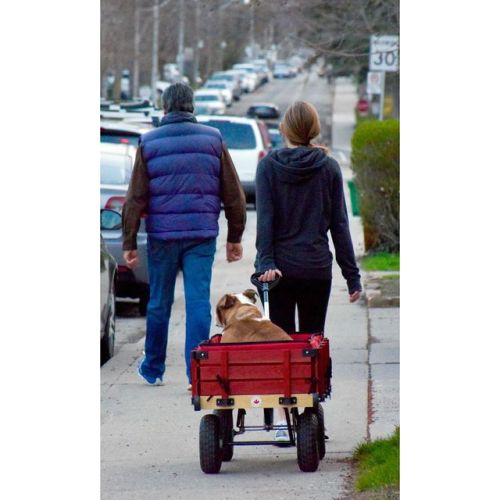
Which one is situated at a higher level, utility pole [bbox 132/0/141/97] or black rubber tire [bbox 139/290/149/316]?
utility pole [bbox 132/0/141/97]

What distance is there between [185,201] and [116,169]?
5458mm

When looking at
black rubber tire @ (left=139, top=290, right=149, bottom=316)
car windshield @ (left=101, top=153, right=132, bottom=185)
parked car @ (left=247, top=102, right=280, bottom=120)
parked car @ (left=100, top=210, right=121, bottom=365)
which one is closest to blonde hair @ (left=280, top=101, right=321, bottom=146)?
parked car @ (left=100, top=210, right=121, bottom=365)

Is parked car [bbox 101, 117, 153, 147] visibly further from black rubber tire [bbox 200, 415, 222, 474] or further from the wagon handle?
black rubber tire [bbox 200, 415, 222, 474]

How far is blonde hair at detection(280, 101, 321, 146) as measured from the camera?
6.33m

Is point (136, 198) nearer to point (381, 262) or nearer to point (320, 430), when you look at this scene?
point (320, 430)

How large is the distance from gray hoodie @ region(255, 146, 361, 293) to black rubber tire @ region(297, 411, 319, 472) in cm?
75

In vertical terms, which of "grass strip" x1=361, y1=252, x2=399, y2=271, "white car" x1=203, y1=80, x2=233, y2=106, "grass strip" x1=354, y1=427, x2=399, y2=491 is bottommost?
"grass strip" x1=354, y1=427, x2=399, y2=491

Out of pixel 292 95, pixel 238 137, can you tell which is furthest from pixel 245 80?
pixel 238 137

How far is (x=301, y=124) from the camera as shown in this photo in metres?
6.36
